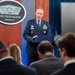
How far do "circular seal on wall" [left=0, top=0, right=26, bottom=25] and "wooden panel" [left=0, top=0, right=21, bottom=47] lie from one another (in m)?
0.11

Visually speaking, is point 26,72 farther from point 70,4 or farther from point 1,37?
point 70,4

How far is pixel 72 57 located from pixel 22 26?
14.4ft

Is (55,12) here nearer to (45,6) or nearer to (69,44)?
(45,6)

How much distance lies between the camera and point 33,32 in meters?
4.39

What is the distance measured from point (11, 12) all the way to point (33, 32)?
1.67 meters

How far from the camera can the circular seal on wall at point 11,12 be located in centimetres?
575

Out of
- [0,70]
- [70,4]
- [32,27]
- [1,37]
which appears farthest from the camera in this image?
[70,4]

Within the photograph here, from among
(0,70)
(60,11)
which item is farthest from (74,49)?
(60,11)

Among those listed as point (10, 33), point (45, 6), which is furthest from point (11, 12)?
point (45, 6)

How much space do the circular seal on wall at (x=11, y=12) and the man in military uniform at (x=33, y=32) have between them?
145cm

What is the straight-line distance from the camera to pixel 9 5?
583cm

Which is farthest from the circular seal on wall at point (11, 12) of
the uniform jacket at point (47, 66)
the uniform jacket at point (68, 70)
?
the uniform jacket at point (68, 70)

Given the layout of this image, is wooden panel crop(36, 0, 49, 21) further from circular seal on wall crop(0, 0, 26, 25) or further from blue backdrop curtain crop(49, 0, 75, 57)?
circular seal on wall crop(0, 0, 26, 25)

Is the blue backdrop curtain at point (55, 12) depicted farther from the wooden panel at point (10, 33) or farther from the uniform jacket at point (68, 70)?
the uniform jacket at point (68, 70)
